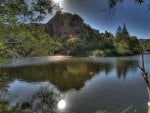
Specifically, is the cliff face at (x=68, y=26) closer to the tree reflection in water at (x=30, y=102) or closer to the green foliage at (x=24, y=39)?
the tree reflection in water at (x=30, y=102)

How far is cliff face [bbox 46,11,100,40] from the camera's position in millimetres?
169875

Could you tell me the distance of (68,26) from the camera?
179875 millimetres

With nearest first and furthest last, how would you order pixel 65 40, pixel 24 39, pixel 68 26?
pixel 24 39, pixel 65 40, pixel 68 26

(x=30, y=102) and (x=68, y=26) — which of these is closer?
(x=30, y=102)

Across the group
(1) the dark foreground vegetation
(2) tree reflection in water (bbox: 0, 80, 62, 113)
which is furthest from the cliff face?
(2) tree reflection in water (bbox: 0, 80, 62, 113)

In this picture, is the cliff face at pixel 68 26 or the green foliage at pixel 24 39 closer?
the green foliage at pixel 24 39

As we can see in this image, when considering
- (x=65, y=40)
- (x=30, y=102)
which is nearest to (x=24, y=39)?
(x=30, y=102)

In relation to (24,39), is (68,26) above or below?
above

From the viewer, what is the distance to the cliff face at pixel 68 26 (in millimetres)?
169875

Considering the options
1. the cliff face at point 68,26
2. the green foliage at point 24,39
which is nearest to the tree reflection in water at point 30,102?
the green foliage at point 24,39

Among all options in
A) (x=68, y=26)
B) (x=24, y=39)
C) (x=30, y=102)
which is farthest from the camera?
(x=68, y=26)

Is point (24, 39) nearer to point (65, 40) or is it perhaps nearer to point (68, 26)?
point (65, 40)

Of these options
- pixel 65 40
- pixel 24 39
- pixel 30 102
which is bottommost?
pixel 30 102

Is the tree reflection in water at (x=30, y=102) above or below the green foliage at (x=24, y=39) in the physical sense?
below
